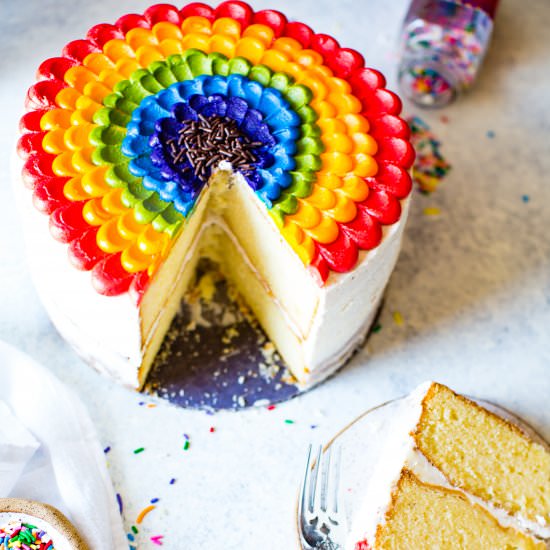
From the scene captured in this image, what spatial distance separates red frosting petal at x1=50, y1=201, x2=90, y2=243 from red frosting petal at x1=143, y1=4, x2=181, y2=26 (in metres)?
0.93

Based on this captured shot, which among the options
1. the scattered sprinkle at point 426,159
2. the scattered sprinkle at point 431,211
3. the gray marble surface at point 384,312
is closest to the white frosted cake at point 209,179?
the gray marble surface at point 384,312

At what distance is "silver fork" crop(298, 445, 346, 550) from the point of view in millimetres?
3062

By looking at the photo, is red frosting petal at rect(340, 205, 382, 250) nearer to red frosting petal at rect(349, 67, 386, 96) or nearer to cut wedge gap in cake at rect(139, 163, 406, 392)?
cut wedge gap in cake at rect(139, 163, 406, 392)

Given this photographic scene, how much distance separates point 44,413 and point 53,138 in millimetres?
1019

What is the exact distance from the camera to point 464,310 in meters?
3.87

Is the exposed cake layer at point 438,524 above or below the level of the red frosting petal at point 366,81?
below

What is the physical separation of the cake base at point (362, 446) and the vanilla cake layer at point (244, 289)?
0.29m

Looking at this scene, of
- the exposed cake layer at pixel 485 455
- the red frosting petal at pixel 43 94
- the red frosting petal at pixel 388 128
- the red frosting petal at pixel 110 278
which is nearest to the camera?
the red frosting petal at pixel 110 278

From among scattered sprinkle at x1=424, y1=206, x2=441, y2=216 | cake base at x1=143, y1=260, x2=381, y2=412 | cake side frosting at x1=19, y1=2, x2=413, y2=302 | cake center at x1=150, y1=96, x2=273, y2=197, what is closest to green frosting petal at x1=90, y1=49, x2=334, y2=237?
cake side frosting at x1=19, y1=2, x2=413, y2=302

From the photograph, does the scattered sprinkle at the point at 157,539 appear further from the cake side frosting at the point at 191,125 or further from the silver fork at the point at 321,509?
the cake side frosting at the point at 191,125

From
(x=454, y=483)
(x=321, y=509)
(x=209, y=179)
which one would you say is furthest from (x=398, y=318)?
Result: (x=209, y=179)

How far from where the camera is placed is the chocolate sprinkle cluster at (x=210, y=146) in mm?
3178

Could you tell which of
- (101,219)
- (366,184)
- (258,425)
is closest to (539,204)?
(366,184)

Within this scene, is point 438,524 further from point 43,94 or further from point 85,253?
point 43,94
